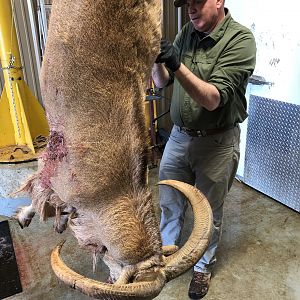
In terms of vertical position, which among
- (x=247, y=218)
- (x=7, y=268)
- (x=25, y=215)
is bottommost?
(x=247, y=218)

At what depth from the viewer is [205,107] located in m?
1.99

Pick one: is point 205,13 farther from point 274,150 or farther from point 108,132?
point 274,150

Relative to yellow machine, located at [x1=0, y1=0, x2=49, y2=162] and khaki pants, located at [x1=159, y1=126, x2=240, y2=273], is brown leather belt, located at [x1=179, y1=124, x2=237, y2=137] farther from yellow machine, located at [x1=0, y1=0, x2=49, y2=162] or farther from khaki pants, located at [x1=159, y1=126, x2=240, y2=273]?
yellow machine, located at [x1=0, y1=0, x2=49, y2=162]

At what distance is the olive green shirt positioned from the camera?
2.01m

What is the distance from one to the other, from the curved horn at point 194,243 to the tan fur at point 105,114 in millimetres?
70

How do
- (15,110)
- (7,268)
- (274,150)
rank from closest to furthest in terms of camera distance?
1. (7,268)
2. (15,110)
3. (274,150)

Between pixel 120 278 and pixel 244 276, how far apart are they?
2.02 m

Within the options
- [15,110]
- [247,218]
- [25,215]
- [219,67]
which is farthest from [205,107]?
[15,110]

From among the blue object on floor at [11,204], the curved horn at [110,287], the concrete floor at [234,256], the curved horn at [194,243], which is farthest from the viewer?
the blue object on floor at [11,204]

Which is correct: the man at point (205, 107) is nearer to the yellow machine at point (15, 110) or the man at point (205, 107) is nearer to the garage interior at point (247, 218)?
the garage interior at point (247, 218)

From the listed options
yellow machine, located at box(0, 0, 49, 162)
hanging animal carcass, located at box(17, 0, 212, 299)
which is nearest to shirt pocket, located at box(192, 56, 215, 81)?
hanging animal carcass, located at box(17, 0, 212, 299)

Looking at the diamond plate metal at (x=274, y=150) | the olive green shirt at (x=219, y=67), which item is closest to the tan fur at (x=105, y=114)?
the olive green shirt at (x=219, y=67)

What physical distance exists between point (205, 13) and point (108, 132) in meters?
1.37

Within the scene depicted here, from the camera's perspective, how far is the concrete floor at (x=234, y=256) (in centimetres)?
261
